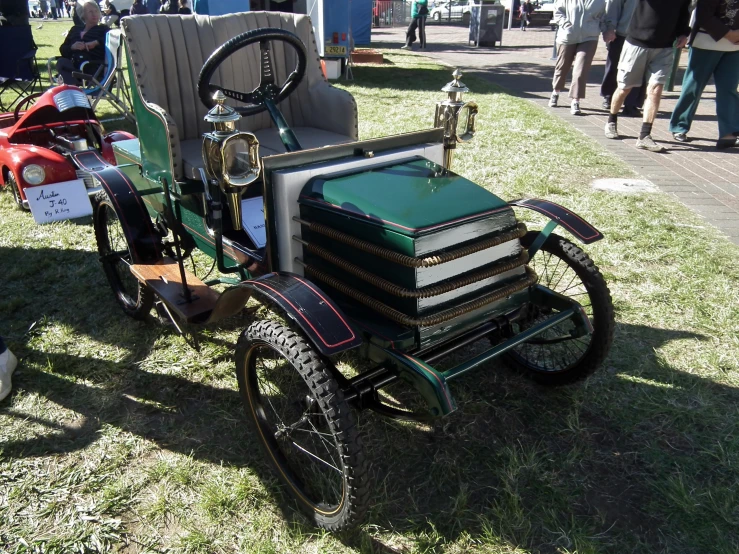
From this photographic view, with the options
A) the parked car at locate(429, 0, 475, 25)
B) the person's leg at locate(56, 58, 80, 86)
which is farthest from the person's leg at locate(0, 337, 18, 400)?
the parked car at locate(429, 0, 475, 25)

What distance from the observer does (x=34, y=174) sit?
15.0 feet

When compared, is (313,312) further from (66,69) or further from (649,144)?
(66,69)

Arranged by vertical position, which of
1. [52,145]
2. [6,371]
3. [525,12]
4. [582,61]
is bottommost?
[6,371]

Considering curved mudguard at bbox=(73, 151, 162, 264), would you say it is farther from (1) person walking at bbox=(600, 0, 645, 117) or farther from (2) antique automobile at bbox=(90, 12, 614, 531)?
(1) person walking at bbox=(600, 0, 645, 117)

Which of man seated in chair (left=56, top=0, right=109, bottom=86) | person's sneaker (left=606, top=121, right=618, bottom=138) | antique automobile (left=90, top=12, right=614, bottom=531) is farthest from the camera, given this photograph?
man seated in chair (left=56, top=0, right=109, bottom=86)

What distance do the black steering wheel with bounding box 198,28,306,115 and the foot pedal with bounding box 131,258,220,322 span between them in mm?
857

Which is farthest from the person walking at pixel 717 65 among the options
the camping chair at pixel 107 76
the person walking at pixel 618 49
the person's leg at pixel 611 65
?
the camping chair at pixel 107 76

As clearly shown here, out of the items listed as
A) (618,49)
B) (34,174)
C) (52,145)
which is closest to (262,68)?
(34,174)

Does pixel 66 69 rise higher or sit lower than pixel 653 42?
lower

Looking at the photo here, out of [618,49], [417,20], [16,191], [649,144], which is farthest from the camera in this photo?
[417,20]

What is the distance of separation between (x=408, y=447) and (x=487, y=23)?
17.0 meters

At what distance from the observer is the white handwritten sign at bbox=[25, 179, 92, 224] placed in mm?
4215

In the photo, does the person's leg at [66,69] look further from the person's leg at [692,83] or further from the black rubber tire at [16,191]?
the person's leg at [692,83]

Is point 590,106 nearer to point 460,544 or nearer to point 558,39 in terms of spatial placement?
point 558,39
